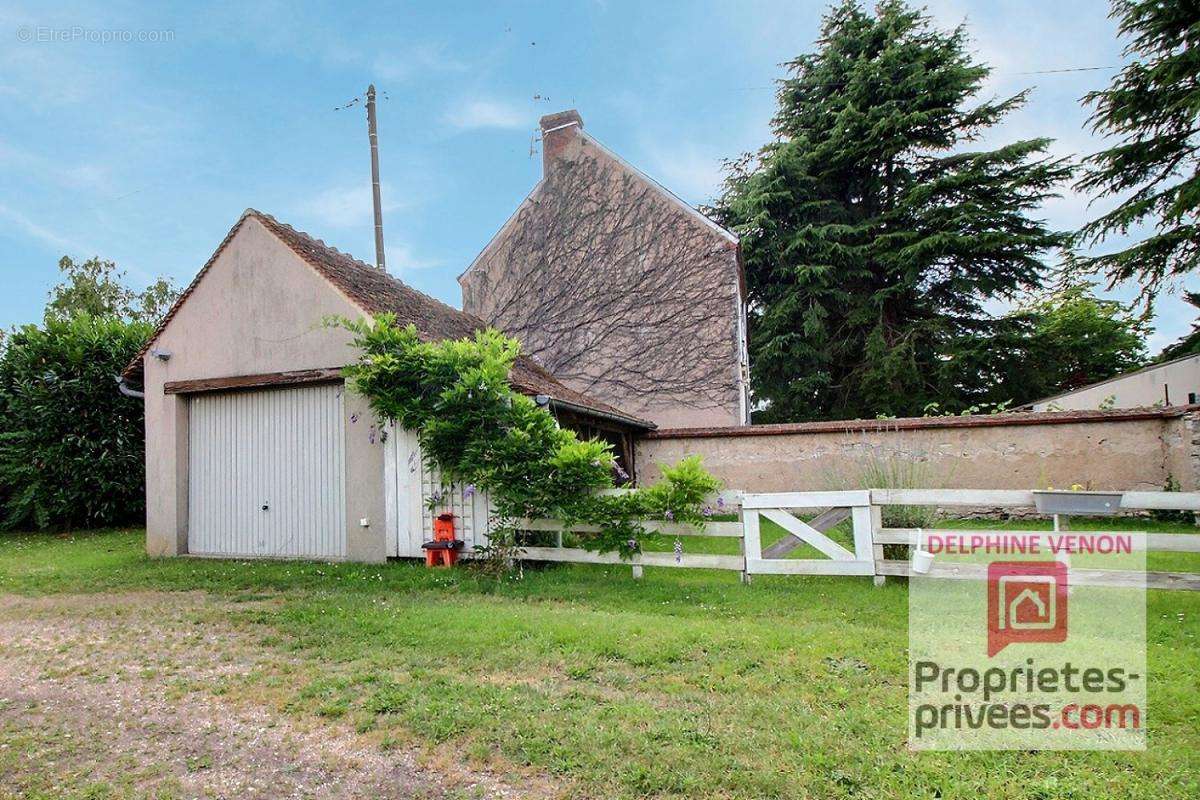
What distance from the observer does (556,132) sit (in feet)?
53.3

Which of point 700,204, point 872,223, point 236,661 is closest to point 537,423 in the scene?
point 236,661

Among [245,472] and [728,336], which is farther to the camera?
[728,336]

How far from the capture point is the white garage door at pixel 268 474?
8453 mm

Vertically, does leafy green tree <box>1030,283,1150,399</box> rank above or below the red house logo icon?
above

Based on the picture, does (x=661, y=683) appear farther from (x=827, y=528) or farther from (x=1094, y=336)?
(x=1094, y=336)

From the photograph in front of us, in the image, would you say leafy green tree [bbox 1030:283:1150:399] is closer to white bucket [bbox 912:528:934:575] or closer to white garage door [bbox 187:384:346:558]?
white bucket [bbox 912:528:934:575]

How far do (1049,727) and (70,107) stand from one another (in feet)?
46.8

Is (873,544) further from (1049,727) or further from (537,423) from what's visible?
(537,423)

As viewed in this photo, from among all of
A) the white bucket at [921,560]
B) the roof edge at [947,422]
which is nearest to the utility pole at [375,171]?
the roof edge at [947,422]

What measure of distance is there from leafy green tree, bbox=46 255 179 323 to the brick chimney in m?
15.2

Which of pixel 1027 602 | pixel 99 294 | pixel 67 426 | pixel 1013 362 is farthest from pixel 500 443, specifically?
pixel 99 294

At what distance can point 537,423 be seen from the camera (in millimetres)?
7105

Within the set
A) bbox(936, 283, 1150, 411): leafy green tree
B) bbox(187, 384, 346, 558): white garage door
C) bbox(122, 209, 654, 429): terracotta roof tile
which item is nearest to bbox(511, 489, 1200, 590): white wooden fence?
bbox(122, 209, 654, 429): terracotta roof tile

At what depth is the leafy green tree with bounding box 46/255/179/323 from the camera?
22344 mm
